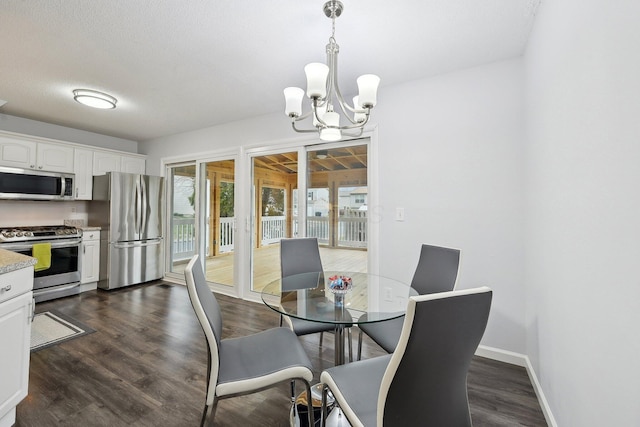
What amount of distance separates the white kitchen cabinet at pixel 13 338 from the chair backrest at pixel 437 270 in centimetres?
254

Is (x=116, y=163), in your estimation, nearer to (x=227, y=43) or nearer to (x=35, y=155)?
(x=35, y=155)

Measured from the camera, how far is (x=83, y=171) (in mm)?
4164

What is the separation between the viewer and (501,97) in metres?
2.29

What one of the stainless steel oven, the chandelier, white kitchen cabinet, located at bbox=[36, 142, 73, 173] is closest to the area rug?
the stainless steel oven

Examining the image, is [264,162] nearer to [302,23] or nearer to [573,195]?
[302,23]

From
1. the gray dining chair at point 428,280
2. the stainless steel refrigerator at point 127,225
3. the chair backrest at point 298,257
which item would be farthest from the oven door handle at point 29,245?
the gray dining chair at point 428,280

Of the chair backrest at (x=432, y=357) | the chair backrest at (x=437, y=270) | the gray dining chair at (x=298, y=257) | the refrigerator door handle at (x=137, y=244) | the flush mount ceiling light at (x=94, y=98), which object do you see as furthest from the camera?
the refrigerator door handle at (x=137, y=244)

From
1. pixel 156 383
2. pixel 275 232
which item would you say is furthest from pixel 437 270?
pixel 275 232

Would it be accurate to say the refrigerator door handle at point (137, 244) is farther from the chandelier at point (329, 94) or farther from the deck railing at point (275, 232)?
the chandelier at point (329, 94)

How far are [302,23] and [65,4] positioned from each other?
151 centimetres

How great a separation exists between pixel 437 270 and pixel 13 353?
8.70 feet

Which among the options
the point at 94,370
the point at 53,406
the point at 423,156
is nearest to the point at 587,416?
the point at 423,156

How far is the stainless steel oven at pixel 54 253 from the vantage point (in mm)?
3324

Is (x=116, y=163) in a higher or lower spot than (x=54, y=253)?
higher
